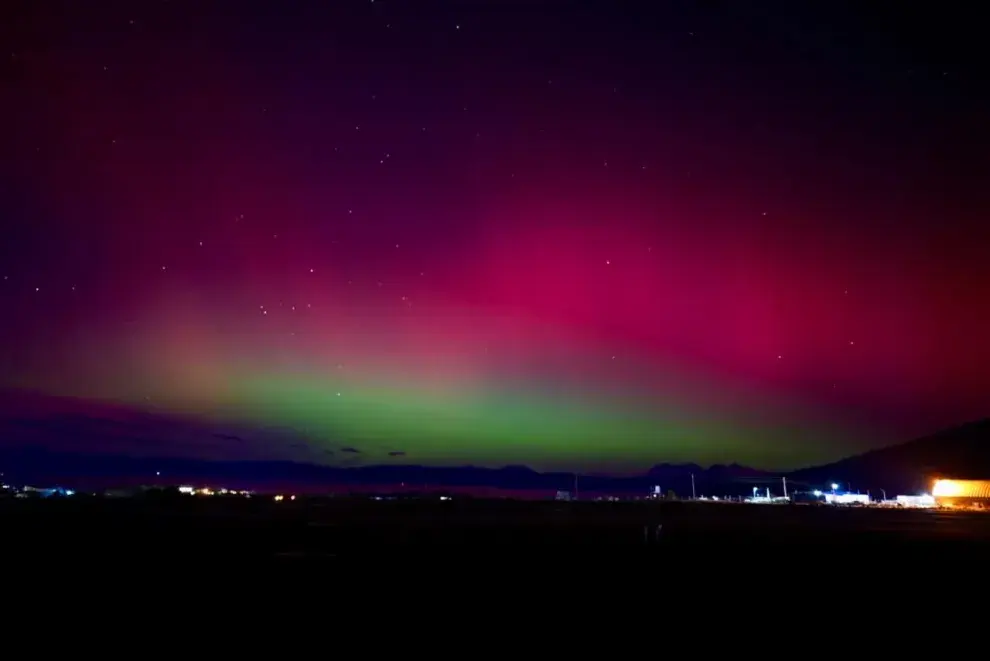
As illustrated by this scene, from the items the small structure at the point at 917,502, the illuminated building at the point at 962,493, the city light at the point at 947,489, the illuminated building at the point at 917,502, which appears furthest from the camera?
the illuminated building at the point at 917,502

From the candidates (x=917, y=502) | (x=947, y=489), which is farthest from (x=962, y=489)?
(x=917, y=502)

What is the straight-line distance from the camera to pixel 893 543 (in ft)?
175

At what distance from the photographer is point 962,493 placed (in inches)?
6171

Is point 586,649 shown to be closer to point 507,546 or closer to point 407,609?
point 407,609

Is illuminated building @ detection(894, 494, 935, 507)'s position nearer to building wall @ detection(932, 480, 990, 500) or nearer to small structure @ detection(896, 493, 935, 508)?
small structure @ detection(896, 493, 935, 508)

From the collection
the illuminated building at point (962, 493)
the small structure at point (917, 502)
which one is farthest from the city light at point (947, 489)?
the small structure at point (917, 502)

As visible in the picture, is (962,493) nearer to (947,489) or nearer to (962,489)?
(962,489)

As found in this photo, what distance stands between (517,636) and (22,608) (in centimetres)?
1496

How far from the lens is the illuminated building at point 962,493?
15275cm

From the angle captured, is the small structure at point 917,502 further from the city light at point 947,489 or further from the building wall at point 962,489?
the building wall at point 962,489

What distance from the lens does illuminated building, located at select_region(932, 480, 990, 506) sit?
15275 cm

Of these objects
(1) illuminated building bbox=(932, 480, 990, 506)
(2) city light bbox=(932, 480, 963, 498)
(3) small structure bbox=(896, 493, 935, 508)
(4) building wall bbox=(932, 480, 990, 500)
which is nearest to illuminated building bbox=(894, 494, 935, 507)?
(3) small structure bbox=(896, 493, 935, 508)

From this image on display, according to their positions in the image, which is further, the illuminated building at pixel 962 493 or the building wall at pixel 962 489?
the building wall at pixel 962 489

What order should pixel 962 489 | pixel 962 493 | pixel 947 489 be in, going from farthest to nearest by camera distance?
pixel 947 489 < pixel 962 489 < pixel 962 493
